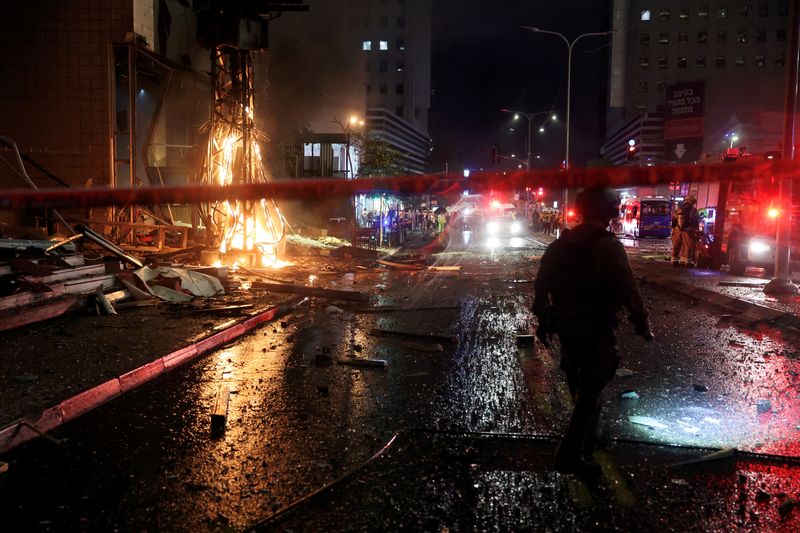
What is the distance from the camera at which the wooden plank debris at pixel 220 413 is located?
180 inches

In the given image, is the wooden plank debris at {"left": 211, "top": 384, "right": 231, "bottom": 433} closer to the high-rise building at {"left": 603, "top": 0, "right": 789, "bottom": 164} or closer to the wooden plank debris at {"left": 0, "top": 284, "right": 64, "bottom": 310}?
the wooden plank debris at {"left": 0, "top": 284, "right": 64, "bottom": 310}

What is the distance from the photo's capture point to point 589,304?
3.68 m

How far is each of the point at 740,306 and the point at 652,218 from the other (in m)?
28.3

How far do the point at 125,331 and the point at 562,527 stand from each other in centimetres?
654

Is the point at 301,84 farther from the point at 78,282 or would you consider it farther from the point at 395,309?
the point at 78,282

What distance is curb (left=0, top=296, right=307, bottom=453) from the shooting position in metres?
4.27

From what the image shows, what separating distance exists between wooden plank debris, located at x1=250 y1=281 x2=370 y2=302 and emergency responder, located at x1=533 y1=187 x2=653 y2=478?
7.89 metres

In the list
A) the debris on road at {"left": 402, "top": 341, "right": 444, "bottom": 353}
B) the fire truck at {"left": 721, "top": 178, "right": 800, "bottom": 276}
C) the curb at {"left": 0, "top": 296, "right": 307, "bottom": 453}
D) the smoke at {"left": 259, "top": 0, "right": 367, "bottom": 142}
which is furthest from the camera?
the smoke at {"left": 259, "top": 0, "right": 367, "bottom": 142}

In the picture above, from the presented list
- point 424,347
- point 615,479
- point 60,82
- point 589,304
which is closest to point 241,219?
point 60,82

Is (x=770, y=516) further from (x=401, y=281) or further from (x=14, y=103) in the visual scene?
(x=14, y=103)

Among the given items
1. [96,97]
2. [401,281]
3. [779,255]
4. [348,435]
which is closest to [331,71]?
[96,97]

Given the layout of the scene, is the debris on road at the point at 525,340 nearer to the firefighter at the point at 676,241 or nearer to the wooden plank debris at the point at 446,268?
the wooden plank debris at the point at 446,268

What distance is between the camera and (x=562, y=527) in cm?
305

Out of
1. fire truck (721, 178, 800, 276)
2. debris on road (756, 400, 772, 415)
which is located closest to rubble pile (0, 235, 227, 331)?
debris on road (756, 400, 772, 415)
